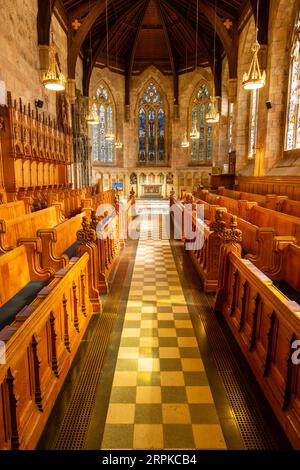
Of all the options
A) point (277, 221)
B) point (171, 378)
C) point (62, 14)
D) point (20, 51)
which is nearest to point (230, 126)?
point (62, 14)

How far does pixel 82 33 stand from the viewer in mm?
15195

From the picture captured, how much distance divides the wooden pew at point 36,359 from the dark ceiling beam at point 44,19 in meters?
11.7

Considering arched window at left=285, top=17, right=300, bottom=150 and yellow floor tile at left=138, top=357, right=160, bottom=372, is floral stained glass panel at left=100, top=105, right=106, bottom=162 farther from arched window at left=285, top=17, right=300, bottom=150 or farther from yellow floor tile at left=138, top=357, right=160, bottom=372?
yellow floor tile at left=138, top=357, right=160, bottom=372

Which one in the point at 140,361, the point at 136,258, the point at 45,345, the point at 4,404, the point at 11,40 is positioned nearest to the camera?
the point at 4,404

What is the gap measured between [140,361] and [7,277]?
1.79 metres

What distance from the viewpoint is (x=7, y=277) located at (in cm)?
358

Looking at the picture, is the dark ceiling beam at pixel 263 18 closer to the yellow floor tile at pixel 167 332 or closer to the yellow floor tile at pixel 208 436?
the yellow floor tile at pixel 167 332

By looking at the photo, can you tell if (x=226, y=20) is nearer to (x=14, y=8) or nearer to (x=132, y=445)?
(x=14, y=8)

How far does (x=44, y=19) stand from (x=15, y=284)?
11.9 m

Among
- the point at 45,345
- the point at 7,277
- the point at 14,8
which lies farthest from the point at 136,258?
the point at 14,8

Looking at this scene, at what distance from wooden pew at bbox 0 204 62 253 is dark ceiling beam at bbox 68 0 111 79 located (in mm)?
11607

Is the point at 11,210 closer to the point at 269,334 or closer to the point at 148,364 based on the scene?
the point at 148,364

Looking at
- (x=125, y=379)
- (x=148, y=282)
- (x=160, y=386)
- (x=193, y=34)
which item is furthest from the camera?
(x=193, y=34)

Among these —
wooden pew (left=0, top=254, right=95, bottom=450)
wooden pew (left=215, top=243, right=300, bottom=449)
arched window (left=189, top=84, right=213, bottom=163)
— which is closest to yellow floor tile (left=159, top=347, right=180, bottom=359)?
wooden pew (left=215, top=243, right=300, bottom=449)
